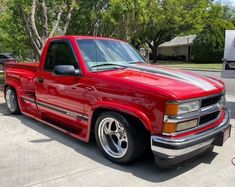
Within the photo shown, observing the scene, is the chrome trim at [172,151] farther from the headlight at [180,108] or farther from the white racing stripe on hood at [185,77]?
the white racing stripe on hood at [185,77]

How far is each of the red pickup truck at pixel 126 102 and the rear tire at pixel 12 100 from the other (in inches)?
60.5

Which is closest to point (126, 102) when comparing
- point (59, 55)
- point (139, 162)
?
point (139, 162)

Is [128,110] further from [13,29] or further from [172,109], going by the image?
[13,29]

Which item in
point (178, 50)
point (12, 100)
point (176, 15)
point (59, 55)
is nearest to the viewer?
point (59, 55)

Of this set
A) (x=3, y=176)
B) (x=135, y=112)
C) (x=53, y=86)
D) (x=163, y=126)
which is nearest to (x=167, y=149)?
(x=163, y=126)

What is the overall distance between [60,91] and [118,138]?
4.67ft

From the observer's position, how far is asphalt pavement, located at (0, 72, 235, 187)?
160 inches

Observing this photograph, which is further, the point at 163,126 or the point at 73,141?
the point at 73,141

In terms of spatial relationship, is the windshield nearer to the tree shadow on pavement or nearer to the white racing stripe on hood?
the white racing stripe on hood

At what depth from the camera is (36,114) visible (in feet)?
21.2

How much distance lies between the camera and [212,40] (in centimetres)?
4103

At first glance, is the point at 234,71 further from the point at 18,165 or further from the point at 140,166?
the point at 18,165

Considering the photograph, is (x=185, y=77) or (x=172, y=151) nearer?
(x=172, y=151)

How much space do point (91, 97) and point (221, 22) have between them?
41.3 metres
